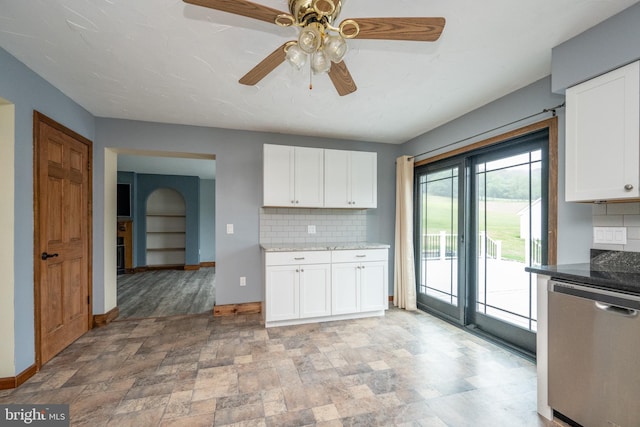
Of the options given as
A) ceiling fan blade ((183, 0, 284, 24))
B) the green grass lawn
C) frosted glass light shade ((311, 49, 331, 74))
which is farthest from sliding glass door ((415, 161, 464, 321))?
ceiling fan blade ((183, 0, 284, 24))

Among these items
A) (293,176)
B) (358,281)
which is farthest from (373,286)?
(293,176)

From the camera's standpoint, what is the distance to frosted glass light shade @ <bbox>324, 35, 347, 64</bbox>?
Result: 127cm

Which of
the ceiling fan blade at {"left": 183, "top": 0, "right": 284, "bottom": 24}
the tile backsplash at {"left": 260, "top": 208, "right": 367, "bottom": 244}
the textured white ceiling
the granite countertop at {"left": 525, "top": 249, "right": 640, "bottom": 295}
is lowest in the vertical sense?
the granite countertop at {"left": 525, "top": 249, "right": 640, "bottom": 295}

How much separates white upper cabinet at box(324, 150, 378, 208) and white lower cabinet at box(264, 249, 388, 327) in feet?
2.28

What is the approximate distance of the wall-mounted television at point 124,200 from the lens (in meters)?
6.80

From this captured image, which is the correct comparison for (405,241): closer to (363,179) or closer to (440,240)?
(440,240)

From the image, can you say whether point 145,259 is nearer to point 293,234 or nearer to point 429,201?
point 293,234

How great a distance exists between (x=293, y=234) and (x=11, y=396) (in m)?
2.81

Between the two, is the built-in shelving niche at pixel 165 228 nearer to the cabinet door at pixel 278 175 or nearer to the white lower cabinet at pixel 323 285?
the cabinet door at pixel 278 175

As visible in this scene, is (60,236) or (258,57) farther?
(60,236)

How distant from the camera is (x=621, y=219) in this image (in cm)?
186

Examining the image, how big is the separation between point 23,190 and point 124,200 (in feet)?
17.2

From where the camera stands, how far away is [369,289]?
3.60 m

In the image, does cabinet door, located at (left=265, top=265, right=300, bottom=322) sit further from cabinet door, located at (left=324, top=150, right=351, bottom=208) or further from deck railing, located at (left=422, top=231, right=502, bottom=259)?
deck railing, located at (left=422, top=231, right=502, bottom=259)
